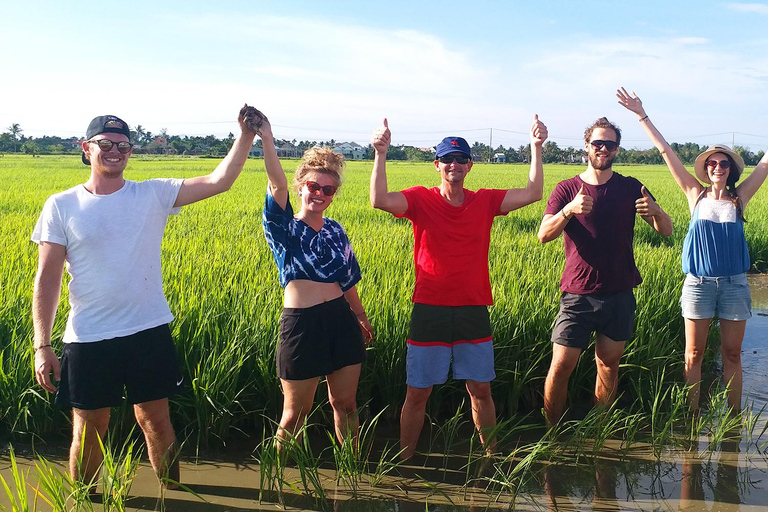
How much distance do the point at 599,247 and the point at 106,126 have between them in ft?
8.07

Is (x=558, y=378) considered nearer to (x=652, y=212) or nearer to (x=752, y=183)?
(x=652, y=212)

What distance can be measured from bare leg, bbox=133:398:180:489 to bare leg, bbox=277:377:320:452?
0.47m

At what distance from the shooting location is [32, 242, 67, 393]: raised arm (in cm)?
240

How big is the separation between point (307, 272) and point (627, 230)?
1.80 meters

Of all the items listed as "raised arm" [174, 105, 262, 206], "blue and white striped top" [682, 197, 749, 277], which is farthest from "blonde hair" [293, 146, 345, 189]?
"blue and white striped top" [682, 197, 749, 277]

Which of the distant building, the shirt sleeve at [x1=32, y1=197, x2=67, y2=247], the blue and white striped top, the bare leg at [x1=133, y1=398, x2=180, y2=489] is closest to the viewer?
the shirt sleeve at [x1=32, y1=197, x2=67, y2=247]

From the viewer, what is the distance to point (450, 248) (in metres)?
3.02

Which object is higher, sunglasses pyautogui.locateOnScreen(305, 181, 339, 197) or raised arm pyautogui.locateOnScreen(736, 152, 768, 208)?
raised arm pyautogui.locateOnScreen(736, 152, 768, 208)

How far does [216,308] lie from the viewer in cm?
401

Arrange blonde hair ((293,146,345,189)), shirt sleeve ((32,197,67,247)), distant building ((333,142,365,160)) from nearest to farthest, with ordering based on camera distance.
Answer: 1. shirt sleeve ((32,197,67,247))
2. blonde hair ((293,146,345,189))
3. distant building ((333,142,365,160))

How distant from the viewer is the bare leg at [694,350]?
358 centimetres

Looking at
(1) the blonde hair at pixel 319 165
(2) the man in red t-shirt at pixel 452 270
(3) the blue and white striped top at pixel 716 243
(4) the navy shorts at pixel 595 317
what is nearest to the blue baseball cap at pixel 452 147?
(2) the man in red t-shirt at pixel 452 270

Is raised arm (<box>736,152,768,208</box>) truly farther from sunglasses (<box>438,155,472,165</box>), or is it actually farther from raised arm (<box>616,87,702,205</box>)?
sunglasses (<box>438,155,472,165</box>)

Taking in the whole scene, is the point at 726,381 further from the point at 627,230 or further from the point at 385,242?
the point at 385,242
